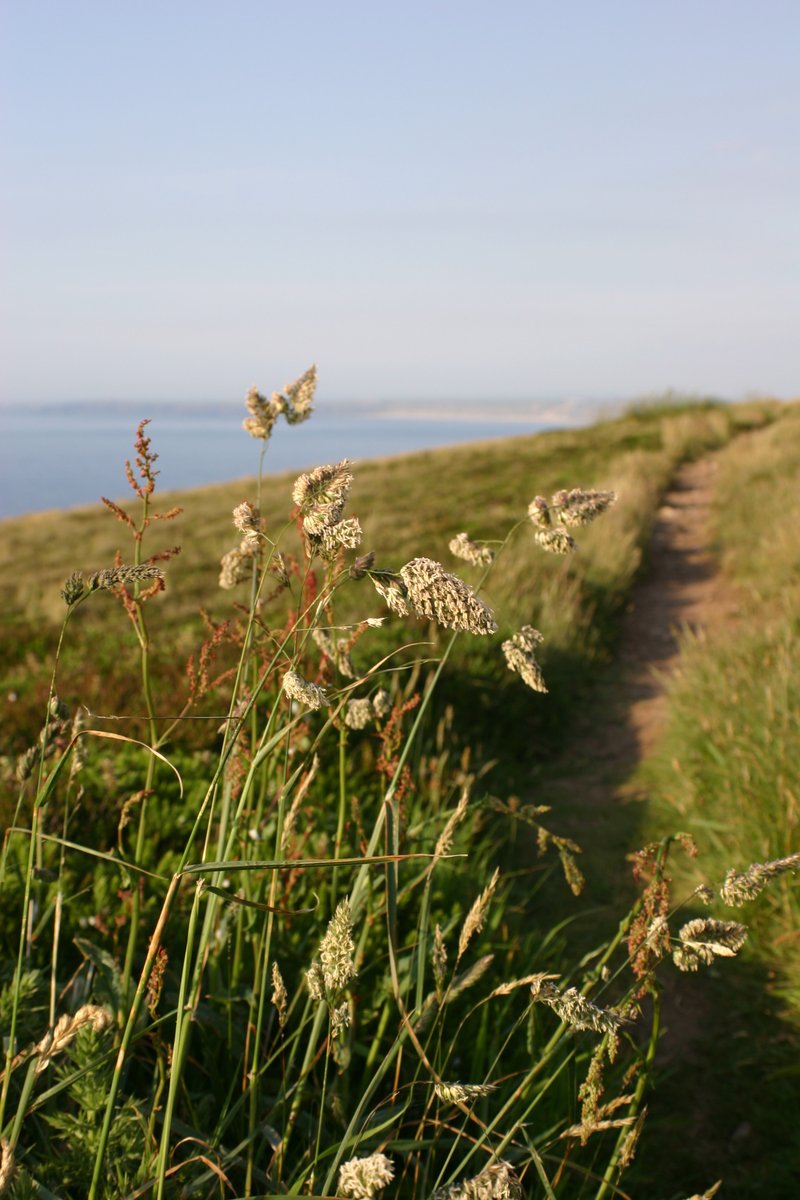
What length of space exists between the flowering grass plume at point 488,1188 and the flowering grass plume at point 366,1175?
5.8 inches

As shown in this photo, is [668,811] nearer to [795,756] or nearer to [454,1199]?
[795,756]

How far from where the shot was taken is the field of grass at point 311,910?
1631 mm

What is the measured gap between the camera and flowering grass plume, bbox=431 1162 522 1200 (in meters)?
1.32

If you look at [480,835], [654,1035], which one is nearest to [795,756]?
[480,835]

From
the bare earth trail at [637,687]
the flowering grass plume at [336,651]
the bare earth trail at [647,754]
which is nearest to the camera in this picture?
the flowering grass plume at [336,651]

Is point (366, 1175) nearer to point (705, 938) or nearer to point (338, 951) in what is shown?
point (338, 951)

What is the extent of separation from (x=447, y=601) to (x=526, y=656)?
21.9 inches

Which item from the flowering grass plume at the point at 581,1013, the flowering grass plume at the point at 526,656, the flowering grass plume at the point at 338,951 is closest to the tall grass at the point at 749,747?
the flowering grass plume at the point at 526,656

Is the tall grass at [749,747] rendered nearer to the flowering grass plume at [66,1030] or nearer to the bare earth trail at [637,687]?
the bare earth trail at [637,687]

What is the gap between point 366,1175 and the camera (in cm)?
127

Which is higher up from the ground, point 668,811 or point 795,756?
A: point 795,756

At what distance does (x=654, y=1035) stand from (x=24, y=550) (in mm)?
19881

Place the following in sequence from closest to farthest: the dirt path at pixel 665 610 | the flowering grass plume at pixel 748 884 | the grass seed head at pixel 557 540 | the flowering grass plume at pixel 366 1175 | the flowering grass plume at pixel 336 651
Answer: the flowering grass plume at pixel 366 1175 < the flowering grass plume at pixel 748 884 < the grass seed head at pixel 557 540 < the flowering grass plume at pixel 336 651 < the dirt path at pixel 665 610

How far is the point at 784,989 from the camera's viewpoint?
12.8 feet
